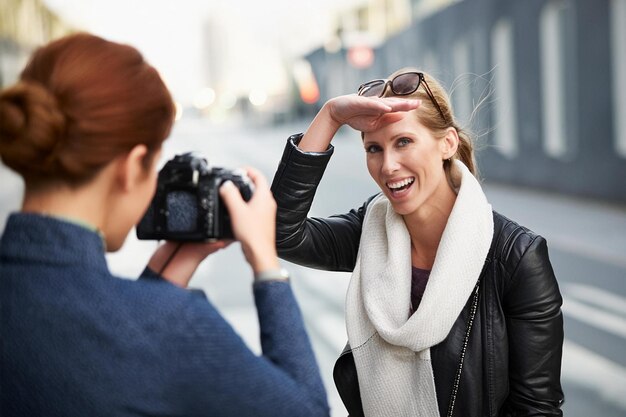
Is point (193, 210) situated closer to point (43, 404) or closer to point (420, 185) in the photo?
point (43, 404)

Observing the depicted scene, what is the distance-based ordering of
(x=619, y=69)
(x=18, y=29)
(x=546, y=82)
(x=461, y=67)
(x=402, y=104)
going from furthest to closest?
(x=18, y=29)
(x=461, y=67)
(x=546, y=82)
(x=619, y=69)
(x=402, y=104)

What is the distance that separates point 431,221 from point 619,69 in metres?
12.3

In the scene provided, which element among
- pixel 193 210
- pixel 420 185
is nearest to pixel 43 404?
pixel 193 210

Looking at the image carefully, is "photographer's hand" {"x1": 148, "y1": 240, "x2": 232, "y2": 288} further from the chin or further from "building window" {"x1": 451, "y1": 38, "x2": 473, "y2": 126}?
"building window" {"x1": 451, "y1": 38, "x2": 473, "y2": 126}

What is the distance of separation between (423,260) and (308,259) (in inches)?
12.0

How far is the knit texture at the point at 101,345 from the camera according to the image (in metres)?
1.17

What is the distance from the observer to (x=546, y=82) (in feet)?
52.6

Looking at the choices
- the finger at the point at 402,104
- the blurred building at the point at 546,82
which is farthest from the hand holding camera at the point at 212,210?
the blurred building at the point at 546,82

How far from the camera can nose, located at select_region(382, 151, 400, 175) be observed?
2.15m

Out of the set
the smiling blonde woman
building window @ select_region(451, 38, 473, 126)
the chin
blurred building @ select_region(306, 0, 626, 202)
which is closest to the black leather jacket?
the smiling blonde woman

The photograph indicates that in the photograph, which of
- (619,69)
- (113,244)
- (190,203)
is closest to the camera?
(113,244)

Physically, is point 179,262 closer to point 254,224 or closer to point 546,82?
point 254,224

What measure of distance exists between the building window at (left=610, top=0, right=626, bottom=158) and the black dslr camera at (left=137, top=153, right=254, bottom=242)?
12965 mm

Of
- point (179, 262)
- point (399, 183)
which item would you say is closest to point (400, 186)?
point (399, 183)
